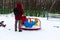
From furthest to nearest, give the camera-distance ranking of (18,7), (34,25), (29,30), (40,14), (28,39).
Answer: (40,14), (34,25), (29,30), (18,7), (28,39)

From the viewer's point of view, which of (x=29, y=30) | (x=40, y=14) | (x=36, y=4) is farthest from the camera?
(x=36, y=4)

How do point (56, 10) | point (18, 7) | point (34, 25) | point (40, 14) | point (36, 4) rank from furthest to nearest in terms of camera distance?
point (36, 4) < point (56, 10) < point (40, 14) < point (34, 25) < point (18, 7)

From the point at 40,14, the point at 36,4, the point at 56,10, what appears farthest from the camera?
the point at 36,4

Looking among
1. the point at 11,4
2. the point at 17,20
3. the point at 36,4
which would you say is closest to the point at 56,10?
the point at 36,4

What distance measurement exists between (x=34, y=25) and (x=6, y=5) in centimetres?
1150

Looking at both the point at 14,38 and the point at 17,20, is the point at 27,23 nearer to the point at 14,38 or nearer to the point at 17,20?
the point at 17,20

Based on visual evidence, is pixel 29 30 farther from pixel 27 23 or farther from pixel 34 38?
pixel 34 38

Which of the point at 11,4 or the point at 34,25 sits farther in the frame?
→ the point at 11,4

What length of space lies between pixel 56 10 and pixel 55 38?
1284cm

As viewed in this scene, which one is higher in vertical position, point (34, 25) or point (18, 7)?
point (18, 7)

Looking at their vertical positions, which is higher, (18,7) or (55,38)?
(18,7)

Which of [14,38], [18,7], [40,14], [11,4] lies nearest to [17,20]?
[18,7]

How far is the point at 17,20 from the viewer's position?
402 inches

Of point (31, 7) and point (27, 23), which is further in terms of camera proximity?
point (31, 7)
